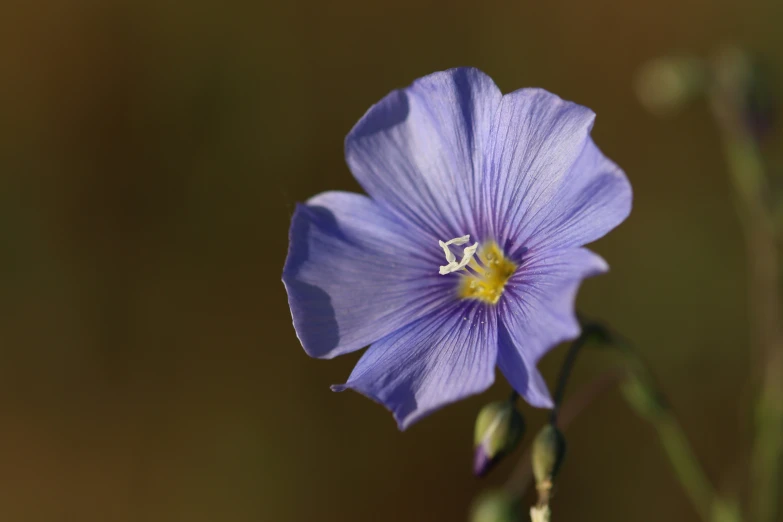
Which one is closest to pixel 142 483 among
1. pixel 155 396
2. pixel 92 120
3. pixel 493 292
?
pixel 155 396

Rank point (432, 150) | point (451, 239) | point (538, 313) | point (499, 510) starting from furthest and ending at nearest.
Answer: point (499, 510)
point (451, 239)
point (432, 150)
point (538, 313)

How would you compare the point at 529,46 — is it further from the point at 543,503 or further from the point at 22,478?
the point at 22,478

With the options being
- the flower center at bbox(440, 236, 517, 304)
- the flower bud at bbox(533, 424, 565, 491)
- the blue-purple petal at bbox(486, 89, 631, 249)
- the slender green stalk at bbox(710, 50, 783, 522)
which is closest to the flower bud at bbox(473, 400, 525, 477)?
the flower bud at bbox(533, 424, 565, 491)

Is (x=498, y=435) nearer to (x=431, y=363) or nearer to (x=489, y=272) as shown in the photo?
(x=431, y=363)

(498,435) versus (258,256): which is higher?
(258,256)

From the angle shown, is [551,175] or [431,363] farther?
[431,363]

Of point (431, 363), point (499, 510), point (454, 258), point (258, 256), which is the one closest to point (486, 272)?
point (454, 258)

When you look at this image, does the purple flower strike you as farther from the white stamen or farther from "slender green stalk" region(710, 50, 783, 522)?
"slender green stalk" region(710, 50, 783, 522)
